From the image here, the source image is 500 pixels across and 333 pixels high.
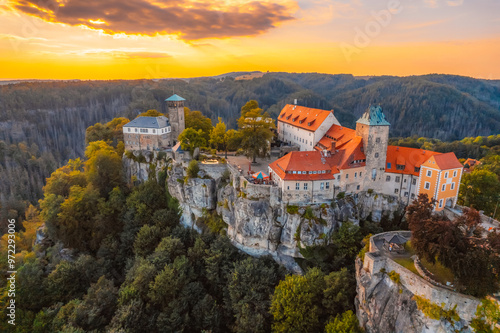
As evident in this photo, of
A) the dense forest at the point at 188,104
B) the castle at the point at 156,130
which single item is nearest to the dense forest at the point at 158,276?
the castle at the point at 156,130

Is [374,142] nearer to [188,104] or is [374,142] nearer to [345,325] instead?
[345,325]

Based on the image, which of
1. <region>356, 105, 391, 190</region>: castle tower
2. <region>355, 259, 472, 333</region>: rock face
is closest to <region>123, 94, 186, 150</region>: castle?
<region>356, 105, 391, 190</region>: castle tower

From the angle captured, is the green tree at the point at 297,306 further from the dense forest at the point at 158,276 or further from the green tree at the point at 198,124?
the green tree at the point at 198,124

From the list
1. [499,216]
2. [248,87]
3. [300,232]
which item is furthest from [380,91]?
[300,232]

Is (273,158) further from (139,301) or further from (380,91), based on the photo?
(380,91)

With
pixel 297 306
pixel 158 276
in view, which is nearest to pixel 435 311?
pixel 297 306

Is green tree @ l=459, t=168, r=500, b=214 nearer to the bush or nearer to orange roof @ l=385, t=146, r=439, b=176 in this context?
orange roof @ l=385, t=146, r=439, b=176
